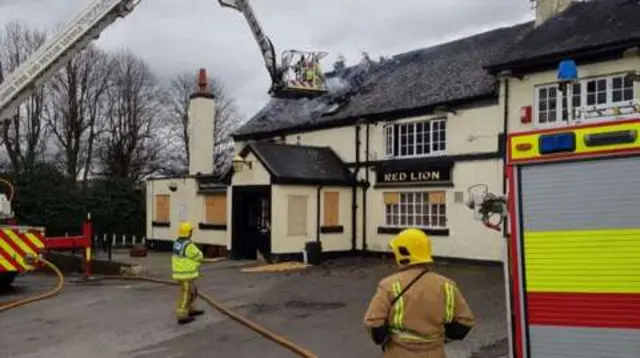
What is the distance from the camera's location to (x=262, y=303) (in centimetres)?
1320

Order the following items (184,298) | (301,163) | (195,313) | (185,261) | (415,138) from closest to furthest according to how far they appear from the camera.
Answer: (185,261) → (184,298) → (195,313) → (415,138) → (301,163)

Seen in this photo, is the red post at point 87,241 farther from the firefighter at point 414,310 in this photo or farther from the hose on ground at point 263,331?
the firefighter at point 414,310

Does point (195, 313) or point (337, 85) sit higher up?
point (337, 85)

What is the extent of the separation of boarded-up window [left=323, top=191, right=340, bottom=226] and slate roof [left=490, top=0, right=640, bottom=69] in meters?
6.59

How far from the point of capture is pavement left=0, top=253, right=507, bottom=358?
9352mm

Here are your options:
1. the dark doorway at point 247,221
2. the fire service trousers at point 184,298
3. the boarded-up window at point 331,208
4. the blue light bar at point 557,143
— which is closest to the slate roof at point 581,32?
the boarded-up window at point 331,208

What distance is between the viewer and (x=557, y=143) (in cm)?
477

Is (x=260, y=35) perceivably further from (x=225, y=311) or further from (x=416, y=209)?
(x=225, y=311)

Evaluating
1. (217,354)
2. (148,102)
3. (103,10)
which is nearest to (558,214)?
(217,354)

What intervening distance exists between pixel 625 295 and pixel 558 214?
672 millimetres

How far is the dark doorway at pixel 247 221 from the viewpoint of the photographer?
2189 cm

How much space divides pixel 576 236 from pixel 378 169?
17.1 m

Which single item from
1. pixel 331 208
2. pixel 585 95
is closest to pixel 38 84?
pixel 331 208

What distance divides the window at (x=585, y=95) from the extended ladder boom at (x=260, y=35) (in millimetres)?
9656
